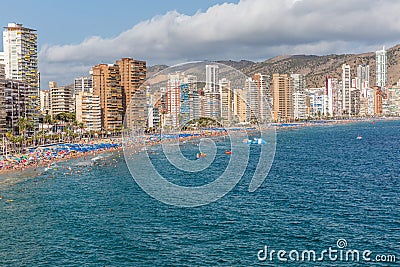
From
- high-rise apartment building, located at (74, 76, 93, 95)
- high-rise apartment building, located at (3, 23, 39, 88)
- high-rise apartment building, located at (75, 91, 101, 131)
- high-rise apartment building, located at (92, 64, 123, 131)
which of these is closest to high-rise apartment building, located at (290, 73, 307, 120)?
high-rise apartment building, located at (74, 76, 93, 95)

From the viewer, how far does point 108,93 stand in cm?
11356

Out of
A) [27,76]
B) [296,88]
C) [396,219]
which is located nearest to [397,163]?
[396,219]

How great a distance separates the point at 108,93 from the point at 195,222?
89955 mm

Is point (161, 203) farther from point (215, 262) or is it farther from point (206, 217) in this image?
point (215, 262)

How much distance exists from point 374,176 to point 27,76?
72.6 metres

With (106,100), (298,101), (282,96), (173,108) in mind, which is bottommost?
(173,108)

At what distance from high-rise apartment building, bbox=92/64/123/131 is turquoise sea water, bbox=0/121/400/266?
66.9 m

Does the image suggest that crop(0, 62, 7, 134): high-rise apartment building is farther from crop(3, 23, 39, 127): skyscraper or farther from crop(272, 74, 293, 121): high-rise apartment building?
crop(272, 74, 293, 121): high-rise apartment building

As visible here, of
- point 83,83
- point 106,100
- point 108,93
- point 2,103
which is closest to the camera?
point 2,103

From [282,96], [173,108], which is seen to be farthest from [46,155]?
[282,96]

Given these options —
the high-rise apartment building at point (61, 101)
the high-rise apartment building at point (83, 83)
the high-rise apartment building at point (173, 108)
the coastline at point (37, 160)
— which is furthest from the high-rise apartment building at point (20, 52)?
the high-rise apartment building at point (83, 83)

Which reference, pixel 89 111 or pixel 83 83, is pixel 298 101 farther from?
pixel 89 111

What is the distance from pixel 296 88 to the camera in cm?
19800

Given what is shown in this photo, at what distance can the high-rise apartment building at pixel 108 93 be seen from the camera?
112688 mm
